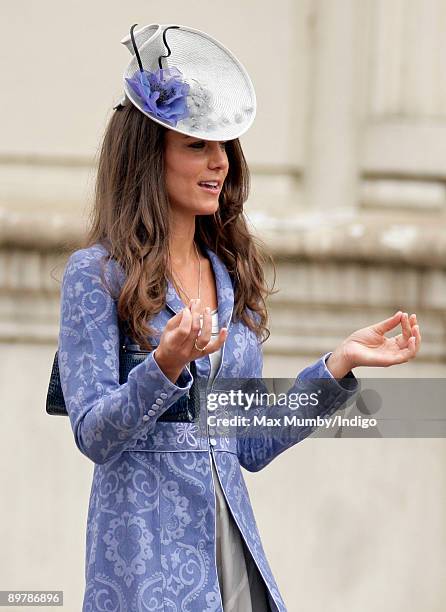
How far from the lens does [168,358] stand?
6.37 ft

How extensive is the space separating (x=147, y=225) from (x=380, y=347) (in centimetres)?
39

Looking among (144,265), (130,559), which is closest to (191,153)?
(144,265)

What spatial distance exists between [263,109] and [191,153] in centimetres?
194

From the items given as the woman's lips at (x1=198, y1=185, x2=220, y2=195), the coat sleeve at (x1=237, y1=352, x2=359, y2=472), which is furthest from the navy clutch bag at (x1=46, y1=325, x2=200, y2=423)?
the woman's lips at (x1=198, y1=185, x2=220, y2=195)

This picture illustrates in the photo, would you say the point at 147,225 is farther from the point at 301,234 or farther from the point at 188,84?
the point at 301,234

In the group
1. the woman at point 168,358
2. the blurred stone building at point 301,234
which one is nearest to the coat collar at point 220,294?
the woman at point 168,358

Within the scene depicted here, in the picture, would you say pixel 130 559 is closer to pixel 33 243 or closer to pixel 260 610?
pixel 260 610

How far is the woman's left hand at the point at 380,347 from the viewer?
7.02 ft

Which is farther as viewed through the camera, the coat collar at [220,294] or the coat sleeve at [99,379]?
the coat collar at [220,294]

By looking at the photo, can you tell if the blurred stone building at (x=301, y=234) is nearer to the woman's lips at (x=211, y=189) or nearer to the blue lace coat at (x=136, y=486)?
the woman's lips at (x=211, y=189)

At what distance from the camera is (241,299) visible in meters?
2.32

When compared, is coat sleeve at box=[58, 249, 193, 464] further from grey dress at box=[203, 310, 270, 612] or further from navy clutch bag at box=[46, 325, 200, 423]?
grey dress at box=[203, 310, 270, 612]

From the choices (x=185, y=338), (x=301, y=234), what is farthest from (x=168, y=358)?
(x=301, y=234)

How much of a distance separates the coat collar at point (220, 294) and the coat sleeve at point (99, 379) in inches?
4.0
